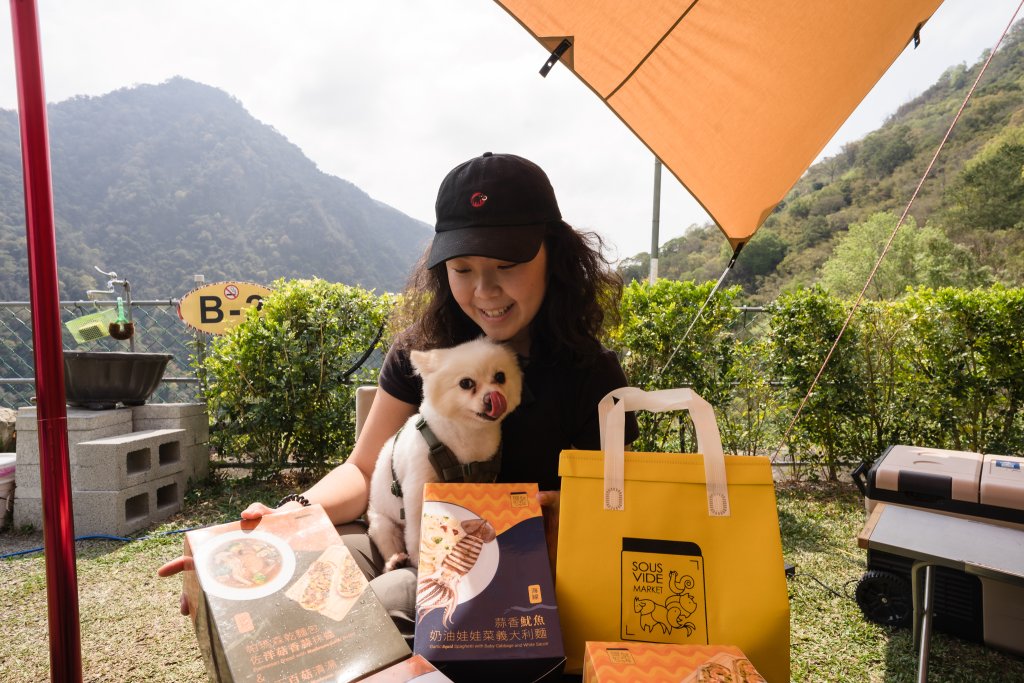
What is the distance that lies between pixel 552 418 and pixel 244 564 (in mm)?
872

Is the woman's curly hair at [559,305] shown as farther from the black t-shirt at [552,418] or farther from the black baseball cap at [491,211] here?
the black baseball cap at [491,211]

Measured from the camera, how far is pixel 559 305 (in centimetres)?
157

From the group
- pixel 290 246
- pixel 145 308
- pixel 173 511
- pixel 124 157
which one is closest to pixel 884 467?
pixel 173 511

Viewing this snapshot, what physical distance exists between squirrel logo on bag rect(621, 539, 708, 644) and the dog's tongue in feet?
1.42

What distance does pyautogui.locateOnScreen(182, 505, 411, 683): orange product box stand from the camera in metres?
0.77

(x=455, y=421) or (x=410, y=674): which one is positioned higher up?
(x=455, y=421)

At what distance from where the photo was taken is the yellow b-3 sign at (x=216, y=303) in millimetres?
5645

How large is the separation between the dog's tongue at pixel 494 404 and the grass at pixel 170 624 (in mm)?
1692

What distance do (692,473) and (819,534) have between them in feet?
10.3

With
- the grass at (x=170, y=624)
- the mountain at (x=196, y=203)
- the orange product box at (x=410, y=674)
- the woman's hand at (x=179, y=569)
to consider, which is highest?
the mountain at (x=196, y=203)

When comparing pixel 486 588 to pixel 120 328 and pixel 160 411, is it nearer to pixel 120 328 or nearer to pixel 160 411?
pixel 160 411

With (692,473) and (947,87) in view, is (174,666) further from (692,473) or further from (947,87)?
(947,87)

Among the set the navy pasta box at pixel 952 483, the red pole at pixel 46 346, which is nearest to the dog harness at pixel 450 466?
the red pole at pixel 46 346

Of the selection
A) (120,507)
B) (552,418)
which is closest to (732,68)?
(552,418)
